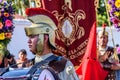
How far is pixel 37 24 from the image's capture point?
349cm

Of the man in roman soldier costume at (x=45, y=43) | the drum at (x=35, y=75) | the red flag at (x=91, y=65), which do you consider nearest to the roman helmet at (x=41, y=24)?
the man in roman soldier costume at (x=45, y=43)

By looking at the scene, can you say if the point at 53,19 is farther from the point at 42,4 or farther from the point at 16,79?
the point at 42,4

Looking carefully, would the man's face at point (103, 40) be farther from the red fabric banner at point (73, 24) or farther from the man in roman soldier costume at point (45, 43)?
the man in roman soldier costume at point (45, 43)

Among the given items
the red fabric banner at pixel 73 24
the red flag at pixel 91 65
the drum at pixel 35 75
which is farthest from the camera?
the red fabric banner at pixel 73 24

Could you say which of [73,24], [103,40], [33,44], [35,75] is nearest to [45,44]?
[33,44]

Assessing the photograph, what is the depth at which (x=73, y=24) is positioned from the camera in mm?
5957

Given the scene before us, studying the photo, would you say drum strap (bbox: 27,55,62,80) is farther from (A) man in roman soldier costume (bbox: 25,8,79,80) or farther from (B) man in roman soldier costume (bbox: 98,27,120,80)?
(B) man in roman soldier costume (bbox: 98,27,120,80)

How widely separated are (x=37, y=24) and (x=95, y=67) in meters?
1.65

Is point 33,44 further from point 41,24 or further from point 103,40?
point 103,40

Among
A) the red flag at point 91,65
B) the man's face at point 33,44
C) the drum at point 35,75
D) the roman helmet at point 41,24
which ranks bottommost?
the red flag at point 91,65

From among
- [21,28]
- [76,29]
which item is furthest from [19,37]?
[76,29]

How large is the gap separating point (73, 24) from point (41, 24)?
2487mm

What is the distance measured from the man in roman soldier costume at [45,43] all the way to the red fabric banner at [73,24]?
2.31 metres

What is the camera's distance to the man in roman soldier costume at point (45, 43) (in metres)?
3.37
